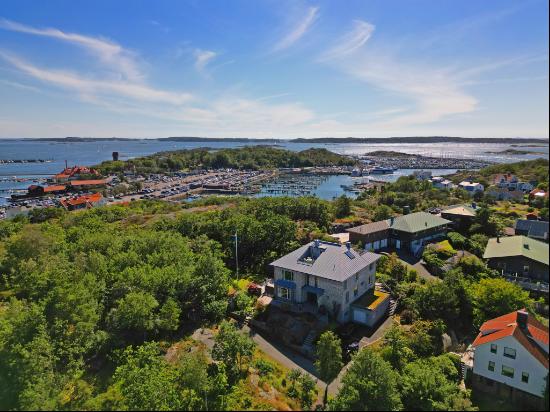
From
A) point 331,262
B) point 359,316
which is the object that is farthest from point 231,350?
point 359,316

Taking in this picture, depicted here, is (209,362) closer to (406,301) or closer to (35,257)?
(406,301)

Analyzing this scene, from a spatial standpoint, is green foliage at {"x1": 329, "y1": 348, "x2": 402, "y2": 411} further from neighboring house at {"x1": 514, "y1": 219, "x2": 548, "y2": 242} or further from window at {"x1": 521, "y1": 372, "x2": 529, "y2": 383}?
neighboring house at {"x1": 514, "y1": 219, "x2": 548, "y2": 242}

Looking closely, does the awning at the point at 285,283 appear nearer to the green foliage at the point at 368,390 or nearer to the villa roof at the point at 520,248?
the green foliage at the point at 368,390

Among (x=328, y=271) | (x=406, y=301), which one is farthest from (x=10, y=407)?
(x=406, y=301)

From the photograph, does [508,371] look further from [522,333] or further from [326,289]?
[326,289]

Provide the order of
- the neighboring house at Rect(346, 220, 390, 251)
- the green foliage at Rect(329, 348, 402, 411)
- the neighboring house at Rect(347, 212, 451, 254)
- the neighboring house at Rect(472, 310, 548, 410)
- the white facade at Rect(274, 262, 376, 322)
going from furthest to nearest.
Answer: the neighboring house at Rect(347, 212, 451, 254) → the neighboring house at Rect(346, 220, 390, 251) → the white facade at Rect(274, 262, 376, 322) → the green foliage at Rect(329, 348, 402, 411) → the neighboring house at Rect(472, 310, 548, 410)

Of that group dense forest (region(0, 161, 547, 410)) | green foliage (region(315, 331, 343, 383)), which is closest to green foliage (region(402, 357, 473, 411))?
dense forest (region(0, 161, 547, 410))
